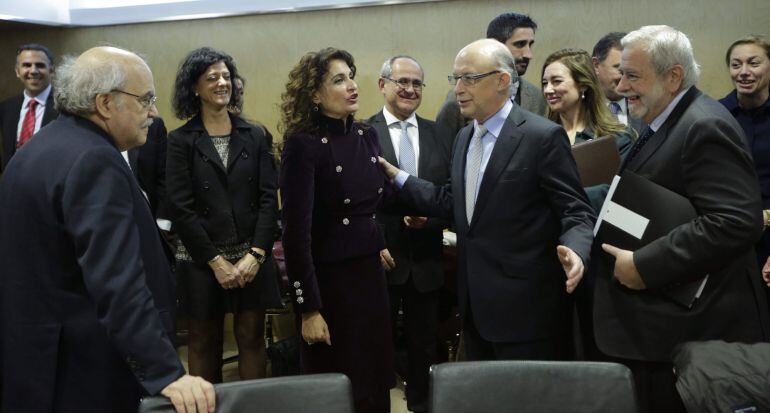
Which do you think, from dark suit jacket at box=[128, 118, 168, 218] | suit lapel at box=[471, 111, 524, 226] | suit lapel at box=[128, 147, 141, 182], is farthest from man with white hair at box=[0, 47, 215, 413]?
suit lapel at box=[128, 147, 141, 182]

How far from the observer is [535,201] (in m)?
2.44

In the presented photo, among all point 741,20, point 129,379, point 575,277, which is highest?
point 741,20

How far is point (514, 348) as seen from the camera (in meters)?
2.47

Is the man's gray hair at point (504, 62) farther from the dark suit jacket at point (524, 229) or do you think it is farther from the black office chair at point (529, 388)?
the black office chair at point (529, 388)

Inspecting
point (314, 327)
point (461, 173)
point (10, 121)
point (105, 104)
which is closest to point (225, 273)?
point (314, 327)

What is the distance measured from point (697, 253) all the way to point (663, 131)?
0.36m

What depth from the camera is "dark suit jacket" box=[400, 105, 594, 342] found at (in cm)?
240

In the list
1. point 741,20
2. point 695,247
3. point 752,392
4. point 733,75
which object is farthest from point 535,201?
point 741,20

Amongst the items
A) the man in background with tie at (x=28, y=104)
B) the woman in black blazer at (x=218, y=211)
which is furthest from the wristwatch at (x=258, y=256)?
the man in background with tie at (x=28, y=104)

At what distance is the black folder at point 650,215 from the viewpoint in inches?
81.7

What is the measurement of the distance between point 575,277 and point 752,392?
0.66m

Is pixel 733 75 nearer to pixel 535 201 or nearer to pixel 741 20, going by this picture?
pixel 741 20

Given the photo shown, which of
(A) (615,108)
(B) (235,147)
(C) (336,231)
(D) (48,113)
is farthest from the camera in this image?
(D) (48,113)

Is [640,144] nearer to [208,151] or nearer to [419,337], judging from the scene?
[419,337]
